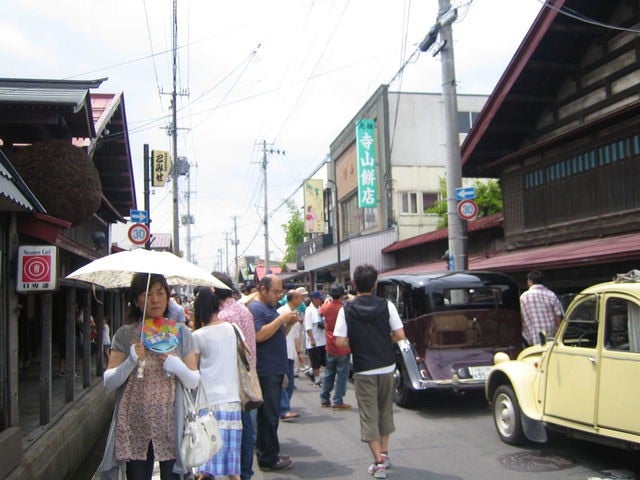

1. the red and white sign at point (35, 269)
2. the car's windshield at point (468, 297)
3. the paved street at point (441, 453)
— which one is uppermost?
the red and white sign at point (35, 269)

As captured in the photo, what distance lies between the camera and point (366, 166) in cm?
2820

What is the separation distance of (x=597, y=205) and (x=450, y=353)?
5.13 m

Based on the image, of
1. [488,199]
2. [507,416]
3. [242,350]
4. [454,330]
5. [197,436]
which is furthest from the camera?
[488,199]

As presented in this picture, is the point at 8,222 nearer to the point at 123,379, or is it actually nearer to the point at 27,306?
the point at 123,379

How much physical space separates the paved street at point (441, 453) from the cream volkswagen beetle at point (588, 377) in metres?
0.37

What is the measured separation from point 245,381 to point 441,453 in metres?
2.83

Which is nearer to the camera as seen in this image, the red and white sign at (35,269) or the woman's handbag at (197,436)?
the woman's handbag at (197,436)

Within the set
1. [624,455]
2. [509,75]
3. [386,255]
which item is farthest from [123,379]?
[386,255]

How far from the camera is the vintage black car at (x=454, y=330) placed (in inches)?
325

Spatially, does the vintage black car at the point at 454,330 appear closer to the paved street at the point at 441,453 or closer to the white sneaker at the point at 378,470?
the paved street at the point at 441,453

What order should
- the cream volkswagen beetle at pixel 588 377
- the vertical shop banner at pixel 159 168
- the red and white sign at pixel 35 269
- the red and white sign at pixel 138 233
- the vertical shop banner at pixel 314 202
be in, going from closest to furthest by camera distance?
the cream volkswagen beetle at pixel 588 377 < the red and white sign at pixel 35 269 < the red and white sign at pixel 138 233 < the vertical shop banner at pixel 159 168 < the vertical shop banner at pixel 314 202

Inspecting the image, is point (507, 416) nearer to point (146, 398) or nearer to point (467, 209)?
point (146, 398)

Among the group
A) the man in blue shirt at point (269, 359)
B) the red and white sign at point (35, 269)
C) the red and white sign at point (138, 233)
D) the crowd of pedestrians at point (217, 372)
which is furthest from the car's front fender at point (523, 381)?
the red and white sign at point (138, 233)

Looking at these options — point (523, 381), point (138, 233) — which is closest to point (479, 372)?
point (523, 381)
